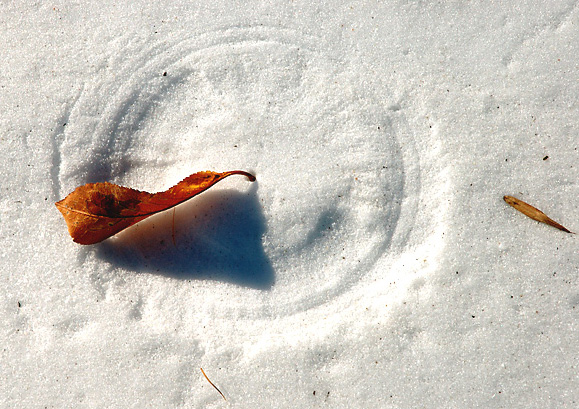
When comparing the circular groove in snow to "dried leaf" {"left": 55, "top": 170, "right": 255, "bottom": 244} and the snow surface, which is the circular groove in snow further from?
"dried leaf" {"left": 55, "top": 170, "right": 255, "bottom": 244}

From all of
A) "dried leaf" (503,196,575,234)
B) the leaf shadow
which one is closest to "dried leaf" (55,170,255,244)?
the leaf shadow

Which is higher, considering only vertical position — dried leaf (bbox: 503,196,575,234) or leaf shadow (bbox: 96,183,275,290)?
dried leaf (bbox: 503,196,575,234)

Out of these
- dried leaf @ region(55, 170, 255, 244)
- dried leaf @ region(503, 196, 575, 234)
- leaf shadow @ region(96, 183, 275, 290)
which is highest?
dried leaf @ region(503, 196, 575, 234)

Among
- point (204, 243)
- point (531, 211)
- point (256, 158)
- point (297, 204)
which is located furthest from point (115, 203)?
point (531, 211)

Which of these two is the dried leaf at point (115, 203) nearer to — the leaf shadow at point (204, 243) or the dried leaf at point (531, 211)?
the leaf shadow at point (204, 243)

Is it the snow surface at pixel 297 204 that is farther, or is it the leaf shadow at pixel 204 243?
the leaf shadow at pixel 204 243

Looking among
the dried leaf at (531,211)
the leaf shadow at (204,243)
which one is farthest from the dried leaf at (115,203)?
the dried leaf at (531,211)

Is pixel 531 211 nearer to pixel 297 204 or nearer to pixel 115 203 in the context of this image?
pixel 297 204
